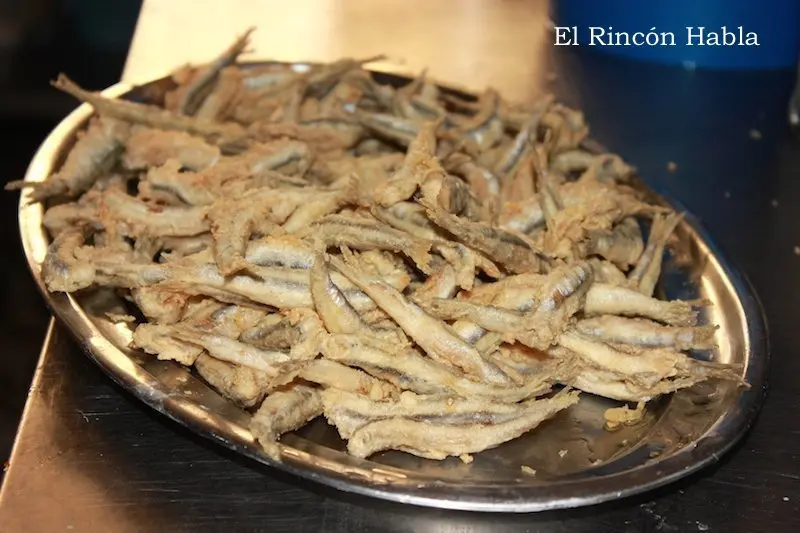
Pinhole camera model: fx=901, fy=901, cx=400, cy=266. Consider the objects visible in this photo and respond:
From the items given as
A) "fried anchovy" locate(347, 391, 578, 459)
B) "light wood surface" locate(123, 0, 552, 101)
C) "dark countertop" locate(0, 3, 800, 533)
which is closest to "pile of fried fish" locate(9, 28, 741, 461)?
"fried anchovy" locate(347, 391, 578, 459)

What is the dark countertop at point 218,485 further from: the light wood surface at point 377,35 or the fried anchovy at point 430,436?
the light wood surface at point 377,35

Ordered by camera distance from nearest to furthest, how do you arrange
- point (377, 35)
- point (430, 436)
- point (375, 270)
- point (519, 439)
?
point (430, 436)
point (519, 439)
point (375, 270)
point (377, 35)

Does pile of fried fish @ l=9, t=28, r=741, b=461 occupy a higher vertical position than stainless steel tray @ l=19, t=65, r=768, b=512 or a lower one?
higher

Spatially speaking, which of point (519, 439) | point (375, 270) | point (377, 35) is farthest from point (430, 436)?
point (377, 35)

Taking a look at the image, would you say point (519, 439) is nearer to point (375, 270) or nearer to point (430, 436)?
point (430, 436)

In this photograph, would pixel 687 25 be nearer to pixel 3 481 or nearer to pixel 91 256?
pixel 91 256

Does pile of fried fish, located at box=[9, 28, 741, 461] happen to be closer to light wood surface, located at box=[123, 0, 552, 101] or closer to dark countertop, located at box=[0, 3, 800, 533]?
dark countertop, located at box=[0, 3, 800, 533]
